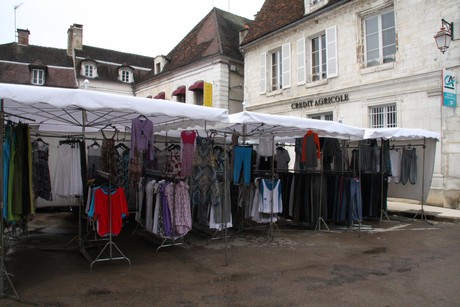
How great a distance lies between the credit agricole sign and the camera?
13472 mm

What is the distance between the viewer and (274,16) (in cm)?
1705

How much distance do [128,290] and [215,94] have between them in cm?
1572

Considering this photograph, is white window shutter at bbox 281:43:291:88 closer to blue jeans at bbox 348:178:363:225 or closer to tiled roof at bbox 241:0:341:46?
tiled roof at bbox 241:0:341:46

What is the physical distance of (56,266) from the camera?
5.09 m

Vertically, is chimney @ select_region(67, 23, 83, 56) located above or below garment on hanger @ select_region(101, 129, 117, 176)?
above

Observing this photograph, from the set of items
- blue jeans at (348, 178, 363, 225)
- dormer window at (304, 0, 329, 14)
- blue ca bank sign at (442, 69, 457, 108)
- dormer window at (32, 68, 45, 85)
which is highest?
dormer window at (32, 68, 45, 85)

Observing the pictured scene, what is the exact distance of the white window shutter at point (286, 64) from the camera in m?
15.6

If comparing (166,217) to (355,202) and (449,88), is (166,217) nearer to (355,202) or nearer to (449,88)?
(355,202)

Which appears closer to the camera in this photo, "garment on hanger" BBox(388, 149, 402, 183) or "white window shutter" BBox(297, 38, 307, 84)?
"garment on hanger" BBox(388, 149, 402, 183)

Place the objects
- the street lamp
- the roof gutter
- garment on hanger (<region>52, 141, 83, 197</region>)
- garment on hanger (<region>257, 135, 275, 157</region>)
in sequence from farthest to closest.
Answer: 1. the roof gutter
2. the street lamp
3. garment on hanger (<region>257, 135, 275, 157</region>)
4. garment on hanger (<region>52, 141, 83, 197</region>)

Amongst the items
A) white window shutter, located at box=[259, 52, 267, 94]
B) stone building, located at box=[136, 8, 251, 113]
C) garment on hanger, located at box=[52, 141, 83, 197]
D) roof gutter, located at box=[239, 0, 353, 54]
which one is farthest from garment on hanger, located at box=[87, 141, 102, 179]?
stone building, located at box=[136, 8, 251, 113]

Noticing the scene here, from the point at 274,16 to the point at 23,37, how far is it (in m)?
27.7

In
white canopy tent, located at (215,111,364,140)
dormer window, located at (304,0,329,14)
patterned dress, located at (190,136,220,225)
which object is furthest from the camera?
dormer window, located at (304,0,329,14)

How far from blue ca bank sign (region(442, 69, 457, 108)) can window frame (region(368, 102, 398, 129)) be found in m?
1.78
